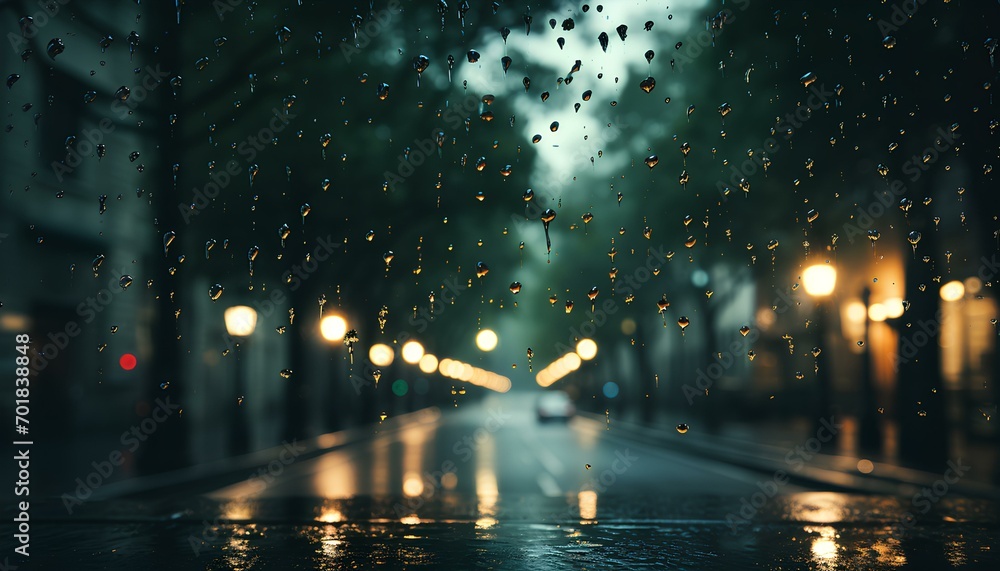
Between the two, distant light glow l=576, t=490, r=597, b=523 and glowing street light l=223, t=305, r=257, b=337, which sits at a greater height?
glowing street light l=223, t=305, r=257, b=337

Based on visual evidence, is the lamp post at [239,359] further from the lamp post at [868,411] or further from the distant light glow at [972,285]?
the distant light glow at [972,285]

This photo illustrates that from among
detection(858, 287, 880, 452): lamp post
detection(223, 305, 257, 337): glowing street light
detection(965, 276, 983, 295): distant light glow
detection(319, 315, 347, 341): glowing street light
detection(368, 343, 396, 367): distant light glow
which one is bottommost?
detection(858, 287, 880, 452): lamp post

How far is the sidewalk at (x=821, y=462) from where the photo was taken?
476 inches

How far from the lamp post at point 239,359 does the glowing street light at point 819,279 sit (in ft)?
A: 29.7

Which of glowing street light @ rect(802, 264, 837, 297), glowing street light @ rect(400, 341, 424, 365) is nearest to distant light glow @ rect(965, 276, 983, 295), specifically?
glowing street light @ rect(802, 264, 837, 297)

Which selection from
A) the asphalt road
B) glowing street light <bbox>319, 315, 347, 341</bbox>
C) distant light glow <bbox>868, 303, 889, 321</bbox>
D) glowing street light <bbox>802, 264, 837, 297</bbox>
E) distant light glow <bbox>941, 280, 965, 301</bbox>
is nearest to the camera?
the asphalt road

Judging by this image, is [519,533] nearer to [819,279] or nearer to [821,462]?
[819,279]

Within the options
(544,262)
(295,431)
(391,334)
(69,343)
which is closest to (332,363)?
(295,431)

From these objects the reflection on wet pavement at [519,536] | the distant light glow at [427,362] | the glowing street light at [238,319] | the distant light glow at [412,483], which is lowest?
the distant light glow at [412,483]

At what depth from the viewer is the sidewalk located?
1209 centimetres

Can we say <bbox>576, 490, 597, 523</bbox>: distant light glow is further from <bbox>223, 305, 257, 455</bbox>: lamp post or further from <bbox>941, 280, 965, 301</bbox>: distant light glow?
<bbox>941, 280, 965, 301</bbox>: distant light glow

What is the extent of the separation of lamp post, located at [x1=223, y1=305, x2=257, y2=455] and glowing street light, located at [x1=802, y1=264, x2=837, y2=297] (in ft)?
29.7

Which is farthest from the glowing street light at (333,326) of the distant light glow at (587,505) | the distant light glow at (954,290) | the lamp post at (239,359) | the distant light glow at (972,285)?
the distant light glow at (972,285)

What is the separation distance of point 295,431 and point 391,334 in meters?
19.1
